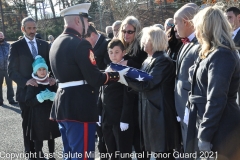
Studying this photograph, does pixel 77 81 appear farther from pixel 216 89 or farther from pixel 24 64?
pixel 24 64

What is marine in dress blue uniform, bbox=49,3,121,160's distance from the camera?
367cm

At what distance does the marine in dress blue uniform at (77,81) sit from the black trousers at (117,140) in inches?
22.7

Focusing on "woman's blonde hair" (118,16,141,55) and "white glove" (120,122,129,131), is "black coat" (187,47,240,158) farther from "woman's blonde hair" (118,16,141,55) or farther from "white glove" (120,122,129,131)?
"woman's blonde hair" (118,16,141,55)

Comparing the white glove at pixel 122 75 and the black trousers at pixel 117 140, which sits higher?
the white glove at pixel 122 75

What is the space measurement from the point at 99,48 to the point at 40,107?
3.85 ft

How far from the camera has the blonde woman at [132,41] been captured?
461cm

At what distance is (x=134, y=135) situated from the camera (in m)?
4.58

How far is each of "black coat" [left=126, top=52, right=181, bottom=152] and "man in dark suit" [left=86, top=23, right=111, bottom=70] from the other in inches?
51.5

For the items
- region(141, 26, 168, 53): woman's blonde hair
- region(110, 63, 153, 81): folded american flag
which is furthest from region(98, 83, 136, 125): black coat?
region(141, 26, 168, 53): woman's blonde hair

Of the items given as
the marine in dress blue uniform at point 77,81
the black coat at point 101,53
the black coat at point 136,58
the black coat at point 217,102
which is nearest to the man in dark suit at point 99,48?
the black coat at point 101,53

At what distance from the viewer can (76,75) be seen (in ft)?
12.2

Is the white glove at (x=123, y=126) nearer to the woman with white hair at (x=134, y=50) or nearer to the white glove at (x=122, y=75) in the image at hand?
the woman with white hair at (x=134, y=50)

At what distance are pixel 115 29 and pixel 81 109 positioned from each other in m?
3.51

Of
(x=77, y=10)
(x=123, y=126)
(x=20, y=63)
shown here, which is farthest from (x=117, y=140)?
(x=20, y=63)
